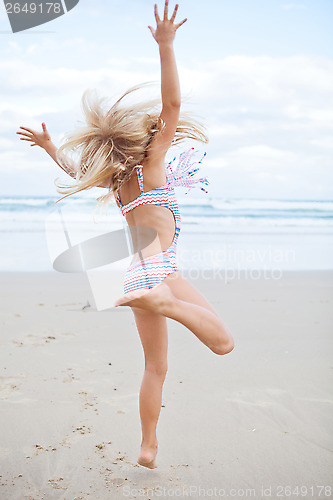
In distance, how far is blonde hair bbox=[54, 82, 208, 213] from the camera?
8.50ft

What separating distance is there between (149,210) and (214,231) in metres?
11.7

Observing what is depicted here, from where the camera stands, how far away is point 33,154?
19.3m

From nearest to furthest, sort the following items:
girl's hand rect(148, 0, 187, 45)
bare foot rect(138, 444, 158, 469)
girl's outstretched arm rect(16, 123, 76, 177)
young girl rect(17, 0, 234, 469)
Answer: girl's hand rect(148, 0, 187, 45), young girl rect(17, 0, 234, 469), bare foot rect(138, 444, 158, 469), girl's outstretched arm rect(16, 123, 76, 177)

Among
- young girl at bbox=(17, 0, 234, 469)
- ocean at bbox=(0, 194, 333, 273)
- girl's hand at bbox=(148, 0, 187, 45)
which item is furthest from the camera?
ocean at bbox=(0, 194, 333, 273)

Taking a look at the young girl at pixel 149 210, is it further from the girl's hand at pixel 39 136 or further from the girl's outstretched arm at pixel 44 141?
the girl's hand at pixel 39 136

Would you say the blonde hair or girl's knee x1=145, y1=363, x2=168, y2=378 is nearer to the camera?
the blonde hair

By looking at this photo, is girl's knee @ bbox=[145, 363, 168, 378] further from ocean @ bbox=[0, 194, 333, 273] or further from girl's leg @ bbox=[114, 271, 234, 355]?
ocean @ bbox=[0, 194, 333, 273]

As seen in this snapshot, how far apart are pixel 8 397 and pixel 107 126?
6.75ft

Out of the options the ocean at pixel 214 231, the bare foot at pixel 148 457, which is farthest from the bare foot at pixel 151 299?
the ocean at pixel 214 231

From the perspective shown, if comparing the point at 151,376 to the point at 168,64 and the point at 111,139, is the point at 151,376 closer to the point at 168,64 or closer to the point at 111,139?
the point at 111,139

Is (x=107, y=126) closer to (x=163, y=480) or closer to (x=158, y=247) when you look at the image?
(x=158, y=247)

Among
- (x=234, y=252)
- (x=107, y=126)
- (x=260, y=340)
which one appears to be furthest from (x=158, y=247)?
(x=234, y=252)

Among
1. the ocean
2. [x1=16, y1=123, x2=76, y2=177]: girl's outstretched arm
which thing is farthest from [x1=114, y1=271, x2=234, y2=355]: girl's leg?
the ocean

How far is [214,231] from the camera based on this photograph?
1427cm
